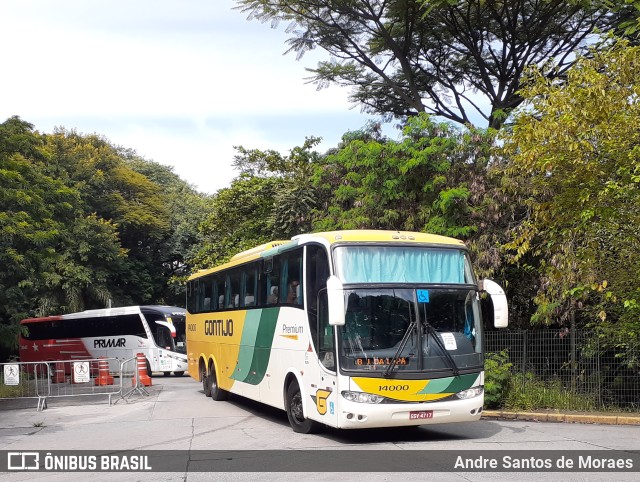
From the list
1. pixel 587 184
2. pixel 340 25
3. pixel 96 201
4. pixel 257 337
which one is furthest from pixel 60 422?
pixel 96 201

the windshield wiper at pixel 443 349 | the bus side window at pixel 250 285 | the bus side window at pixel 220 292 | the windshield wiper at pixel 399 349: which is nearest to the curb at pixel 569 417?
the windshield wiper at pixel 443 349

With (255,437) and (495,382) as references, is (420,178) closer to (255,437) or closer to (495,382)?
(495,382)

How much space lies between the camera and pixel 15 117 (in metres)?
23.7

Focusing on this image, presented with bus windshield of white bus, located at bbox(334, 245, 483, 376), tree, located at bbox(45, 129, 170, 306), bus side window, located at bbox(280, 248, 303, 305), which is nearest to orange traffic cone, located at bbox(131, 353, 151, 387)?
bus side window, located at bbox(280, 248, 303, 305)

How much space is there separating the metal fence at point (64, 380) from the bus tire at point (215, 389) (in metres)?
2.35

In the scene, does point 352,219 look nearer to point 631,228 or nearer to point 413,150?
point 413,150

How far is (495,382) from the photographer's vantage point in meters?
15.3

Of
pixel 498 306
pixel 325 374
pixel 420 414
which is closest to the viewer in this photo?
pixel 420 414

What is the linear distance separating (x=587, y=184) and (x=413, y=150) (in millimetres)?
→ 6755

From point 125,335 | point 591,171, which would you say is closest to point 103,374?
point 125,335

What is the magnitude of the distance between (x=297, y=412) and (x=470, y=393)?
122 inches

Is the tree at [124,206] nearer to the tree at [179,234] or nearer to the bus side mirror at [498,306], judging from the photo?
the tree at [179,234]

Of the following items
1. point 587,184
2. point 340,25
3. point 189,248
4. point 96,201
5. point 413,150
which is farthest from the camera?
point 189,248

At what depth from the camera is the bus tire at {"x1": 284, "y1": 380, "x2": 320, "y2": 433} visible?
40.2ft
